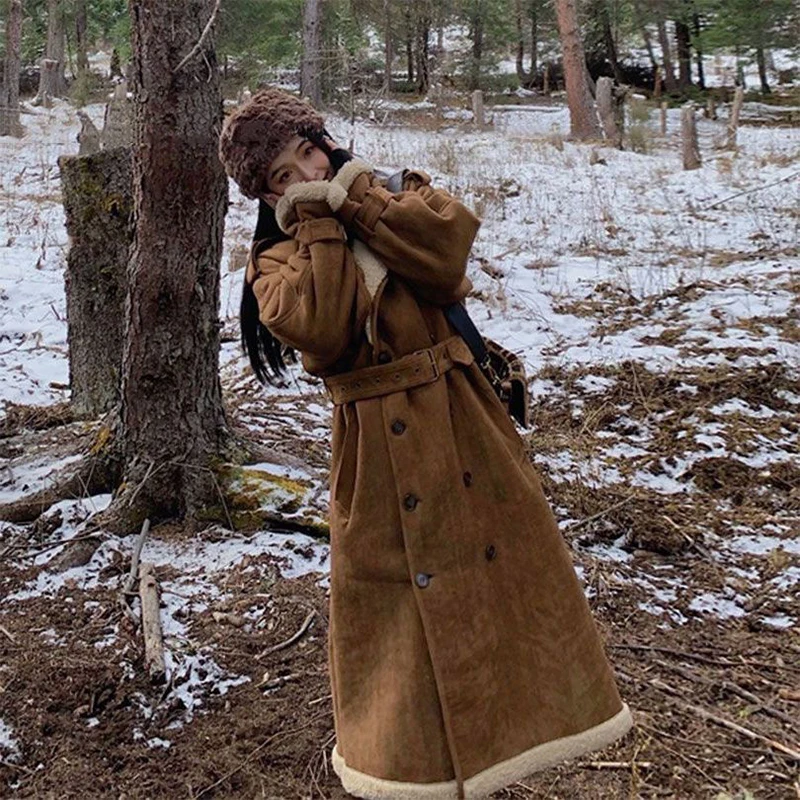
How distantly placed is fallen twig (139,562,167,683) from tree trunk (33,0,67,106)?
2184 centimetres

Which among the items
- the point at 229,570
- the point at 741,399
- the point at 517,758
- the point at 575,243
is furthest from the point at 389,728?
the point at 575,243

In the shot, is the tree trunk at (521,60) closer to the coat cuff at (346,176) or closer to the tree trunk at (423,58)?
the tree trunk at (423,58)

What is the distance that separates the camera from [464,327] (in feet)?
6.72

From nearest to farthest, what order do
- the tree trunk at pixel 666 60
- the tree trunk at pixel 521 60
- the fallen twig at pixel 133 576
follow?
the fallen twig at pixel 133 576 < the tree trunk at pixel 666 60 < the tree trunk at pixel 521 60

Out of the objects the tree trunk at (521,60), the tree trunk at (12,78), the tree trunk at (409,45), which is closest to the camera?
the tree trunk at (12,78)

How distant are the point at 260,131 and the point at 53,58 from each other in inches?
1030

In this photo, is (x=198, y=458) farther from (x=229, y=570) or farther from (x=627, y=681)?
(x=627, y=681)

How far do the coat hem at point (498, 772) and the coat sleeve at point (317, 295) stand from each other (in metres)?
0.94

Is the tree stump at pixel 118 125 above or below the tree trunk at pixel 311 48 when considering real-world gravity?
below

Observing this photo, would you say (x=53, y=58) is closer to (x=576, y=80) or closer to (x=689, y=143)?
(x=576, y=80)

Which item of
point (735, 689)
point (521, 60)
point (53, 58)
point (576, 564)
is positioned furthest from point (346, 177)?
point (521, 60)

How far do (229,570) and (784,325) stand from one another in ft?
14.6

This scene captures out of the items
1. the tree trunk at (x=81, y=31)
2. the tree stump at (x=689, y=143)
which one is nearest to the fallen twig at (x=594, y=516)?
the tree stump at (x=689, y=143)

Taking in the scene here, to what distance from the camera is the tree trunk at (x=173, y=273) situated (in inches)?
133
